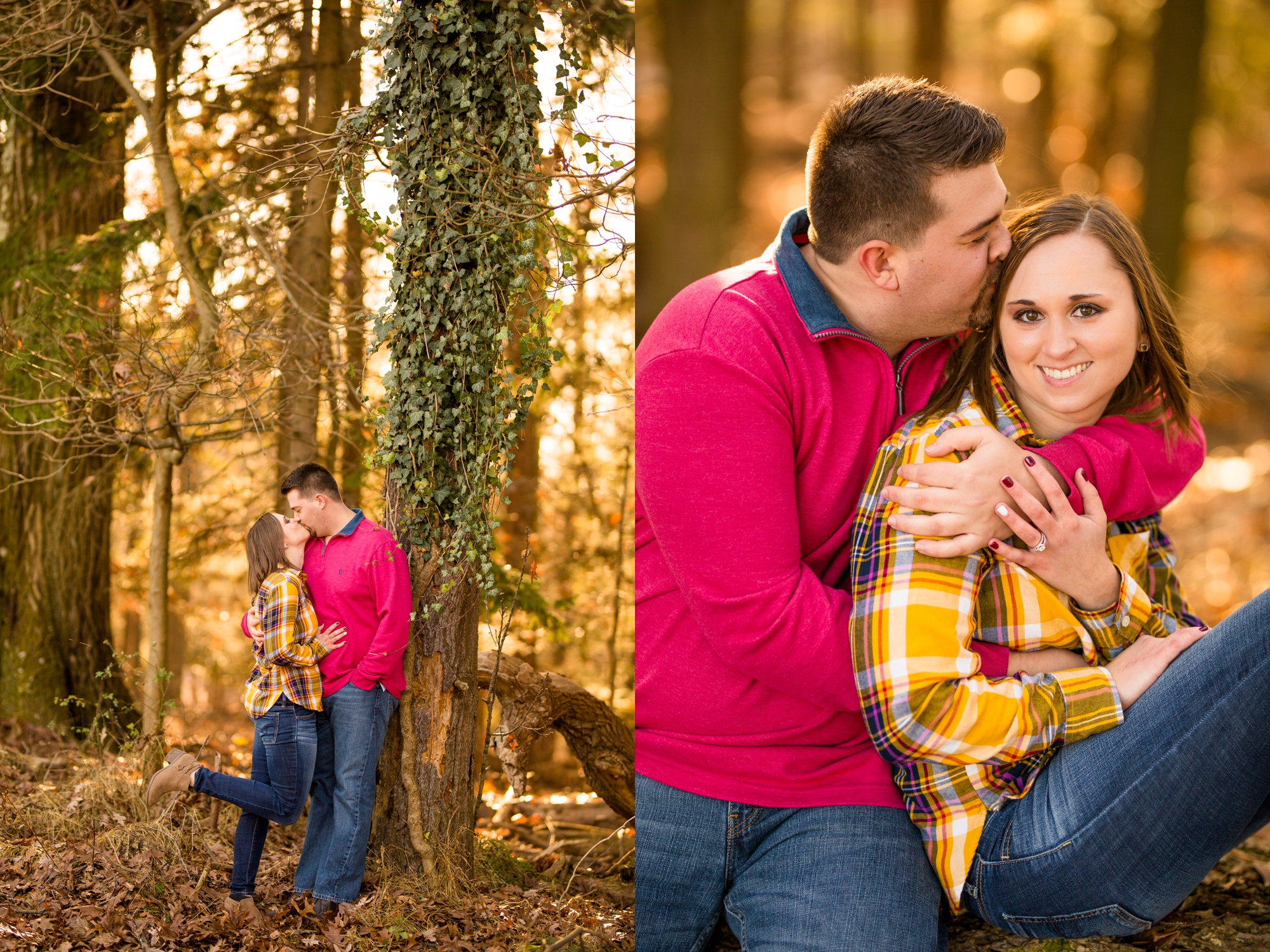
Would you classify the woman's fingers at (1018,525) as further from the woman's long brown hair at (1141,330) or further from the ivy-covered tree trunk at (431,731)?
the ivy-covered tree trunk at (431,731)

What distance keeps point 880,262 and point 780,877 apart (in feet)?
5.10

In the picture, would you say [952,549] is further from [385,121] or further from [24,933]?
[24,933]

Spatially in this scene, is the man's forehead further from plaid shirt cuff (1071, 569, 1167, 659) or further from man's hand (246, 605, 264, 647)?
man's hand (246, 605, 264, 647)

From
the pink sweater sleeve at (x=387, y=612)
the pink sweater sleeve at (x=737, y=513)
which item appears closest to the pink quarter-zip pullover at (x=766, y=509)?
the pink sweater sleeve at (x=737, y=513)

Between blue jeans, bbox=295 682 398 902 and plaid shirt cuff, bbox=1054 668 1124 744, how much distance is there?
1.63 m

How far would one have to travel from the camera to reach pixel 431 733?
94.2 inches

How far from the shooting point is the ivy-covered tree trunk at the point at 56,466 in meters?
2.64

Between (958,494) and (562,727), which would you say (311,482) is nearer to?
(562,727)

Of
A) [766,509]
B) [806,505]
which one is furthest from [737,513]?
[806,505]

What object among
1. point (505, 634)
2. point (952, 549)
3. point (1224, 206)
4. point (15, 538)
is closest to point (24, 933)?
point (15, 538)

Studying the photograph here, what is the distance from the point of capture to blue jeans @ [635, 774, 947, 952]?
7.61 ft

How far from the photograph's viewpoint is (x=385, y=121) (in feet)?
7.63

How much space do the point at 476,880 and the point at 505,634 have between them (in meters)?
0.62

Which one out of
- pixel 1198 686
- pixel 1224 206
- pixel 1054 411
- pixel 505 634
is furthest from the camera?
pixel 1224 206
